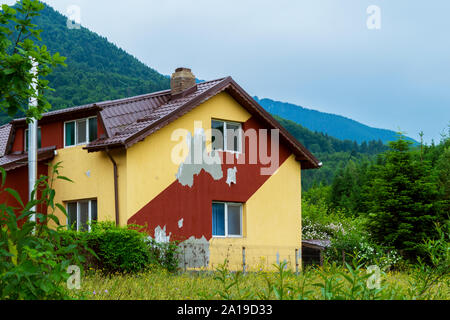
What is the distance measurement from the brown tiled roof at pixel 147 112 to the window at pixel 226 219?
3.52m

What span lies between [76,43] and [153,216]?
168ft

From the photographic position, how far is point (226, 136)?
22.5m

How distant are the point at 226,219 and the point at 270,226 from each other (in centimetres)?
210

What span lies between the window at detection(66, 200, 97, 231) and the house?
35mm

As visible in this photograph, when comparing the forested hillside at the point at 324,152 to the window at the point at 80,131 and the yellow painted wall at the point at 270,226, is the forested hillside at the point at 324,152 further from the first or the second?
the window at the point at 80,131

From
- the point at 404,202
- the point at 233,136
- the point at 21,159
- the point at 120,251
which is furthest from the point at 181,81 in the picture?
the point at 404,202

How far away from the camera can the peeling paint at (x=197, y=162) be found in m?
21.0

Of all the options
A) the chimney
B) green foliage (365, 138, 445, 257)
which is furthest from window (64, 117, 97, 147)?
green foliage (365, 138, 445, 257)

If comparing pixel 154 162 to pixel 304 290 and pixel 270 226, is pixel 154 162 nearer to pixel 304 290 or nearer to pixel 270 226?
pixel 270 226

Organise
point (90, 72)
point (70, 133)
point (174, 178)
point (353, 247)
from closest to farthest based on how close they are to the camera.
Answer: point (174, 178), point (70, 133), point (353, 247), point (90, 72)

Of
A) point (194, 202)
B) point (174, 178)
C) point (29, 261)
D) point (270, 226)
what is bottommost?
point (270, 226)

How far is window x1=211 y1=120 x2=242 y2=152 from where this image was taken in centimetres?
2214

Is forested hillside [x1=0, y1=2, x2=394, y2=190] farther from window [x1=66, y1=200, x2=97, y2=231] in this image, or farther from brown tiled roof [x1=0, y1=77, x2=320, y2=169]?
window [x1=66, y1=200, x2=97, y2=231]

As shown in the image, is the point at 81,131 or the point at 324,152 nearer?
the point at 81,131
